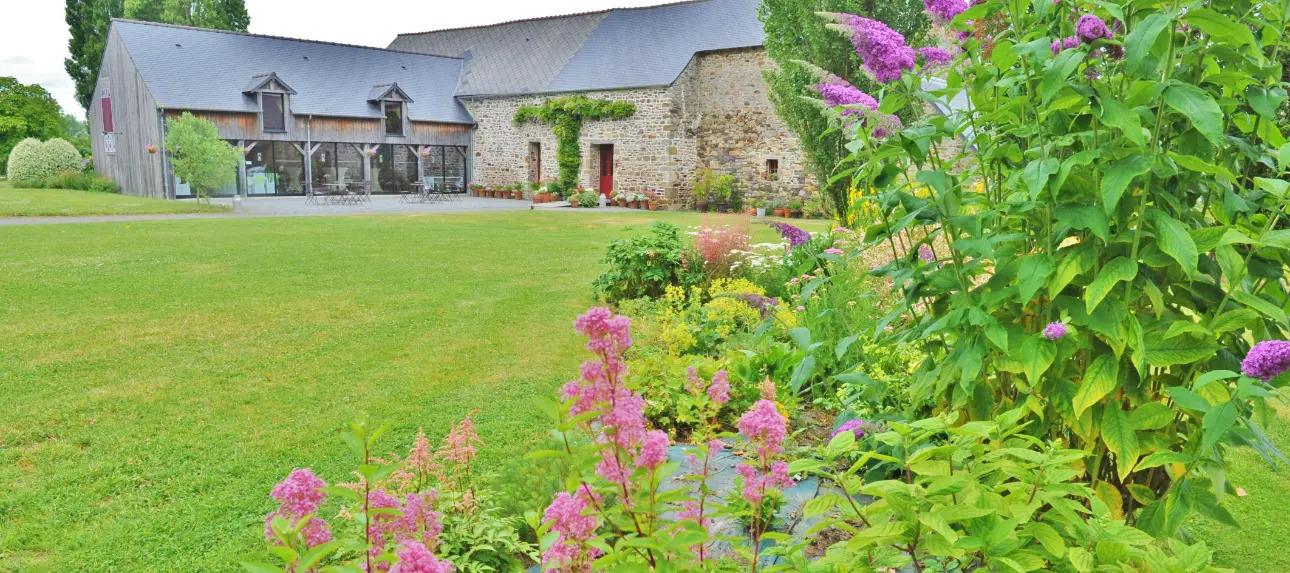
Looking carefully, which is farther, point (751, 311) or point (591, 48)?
point (591, 48)

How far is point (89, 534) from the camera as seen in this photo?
11.5ft

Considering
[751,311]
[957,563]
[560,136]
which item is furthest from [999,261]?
[560,136]

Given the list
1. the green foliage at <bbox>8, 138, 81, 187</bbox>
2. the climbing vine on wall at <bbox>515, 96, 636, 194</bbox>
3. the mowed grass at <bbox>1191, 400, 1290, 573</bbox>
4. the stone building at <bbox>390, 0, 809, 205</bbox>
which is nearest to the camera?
the mowed grass at <bbox>1191, 400, 1290, 573</bbox>

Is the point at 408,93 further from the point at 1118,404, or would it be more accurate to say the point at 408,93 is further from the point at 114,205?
the point at 1118,404

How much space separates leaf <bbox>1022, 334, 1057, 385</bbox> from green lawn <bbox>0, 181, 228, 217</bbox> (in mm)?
21168

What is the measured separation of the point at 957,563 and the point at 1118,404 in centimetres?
76

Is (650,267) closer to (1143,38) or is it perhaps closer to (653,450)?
(1143,38)

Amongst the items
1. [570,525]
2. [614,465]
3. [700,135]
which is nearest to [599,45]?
[700,135]

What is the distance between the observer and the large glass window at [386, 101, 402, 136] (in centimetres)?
2814

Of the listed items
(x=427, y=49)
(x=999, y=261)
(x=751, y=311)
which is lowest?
(x=751, y=311)

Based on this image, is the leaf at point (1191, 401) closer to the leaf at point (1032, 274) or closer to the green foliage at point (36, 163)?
the leaf at point (1032, 274)

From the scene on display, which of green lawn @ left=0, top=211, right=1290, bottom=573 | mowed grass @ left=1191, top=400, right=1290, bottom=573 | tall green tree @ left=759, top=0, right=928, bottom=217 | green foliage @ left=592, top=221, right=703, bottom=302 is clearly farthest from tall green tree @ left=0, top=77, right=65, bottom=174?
mowed grass @ left=1191, top=400, right=1290, bottom=573

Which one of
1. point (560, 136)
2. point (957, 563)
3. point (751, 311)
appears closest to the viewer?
point (957, 563)

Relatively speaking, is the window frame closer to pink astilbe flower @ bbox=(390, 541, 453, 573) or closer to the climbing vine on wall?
the climbing vine on wall
